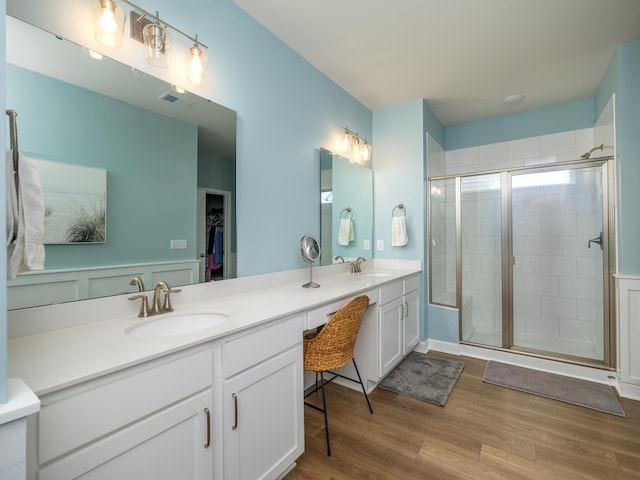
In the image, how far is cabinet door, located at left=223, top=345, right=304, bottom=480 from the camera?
44.6 inches

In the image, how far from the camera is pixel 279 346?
1344 millimetres

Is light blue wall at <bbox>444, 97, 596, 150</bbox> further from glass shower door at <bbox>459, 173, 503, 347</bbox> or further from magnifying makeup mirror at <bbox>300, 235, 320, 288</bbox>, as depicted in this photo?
magnifying makeup mirror at <bbox>300, 235, 320, 288</bbox>

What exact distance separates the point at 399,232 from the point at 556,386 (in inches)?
68.7

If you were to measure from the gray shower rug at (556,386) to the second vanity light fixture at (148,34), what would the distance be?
9.72 feet

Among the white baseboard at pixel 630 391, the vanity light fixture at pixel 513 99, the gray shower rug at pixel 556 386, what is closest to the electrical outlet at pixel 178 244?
the gray shower rug at pixel 556 386

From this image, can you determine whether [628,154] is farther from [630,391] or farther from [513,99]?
[630,391]

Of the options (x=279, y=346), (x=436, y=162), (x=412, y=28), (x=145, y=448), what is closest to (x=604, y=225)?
(x=436, y=162)

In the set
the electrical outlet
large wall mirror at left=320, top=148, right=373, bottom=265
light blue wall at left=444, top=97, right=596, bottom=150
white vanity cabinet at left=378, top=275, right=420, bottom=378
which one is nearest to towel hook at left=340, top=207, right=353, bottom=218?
large wall mirror at left=320, top=148, right=373, bottom=265

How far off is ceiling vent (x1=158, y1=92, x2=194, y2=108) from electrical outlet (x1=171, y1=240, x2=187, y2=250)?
0.69 metres

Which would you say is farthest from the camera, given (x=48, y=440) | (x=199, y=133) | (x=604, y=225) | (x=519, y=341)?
(x=519, y=341)

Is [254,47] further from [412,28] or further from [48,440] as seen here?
[48,440]

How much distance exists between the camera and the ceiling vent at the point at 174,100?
1459mm

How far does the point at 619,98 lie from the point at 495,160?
52.0 inches

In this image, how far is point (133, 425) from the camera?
0.86 metres
